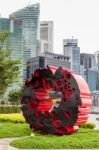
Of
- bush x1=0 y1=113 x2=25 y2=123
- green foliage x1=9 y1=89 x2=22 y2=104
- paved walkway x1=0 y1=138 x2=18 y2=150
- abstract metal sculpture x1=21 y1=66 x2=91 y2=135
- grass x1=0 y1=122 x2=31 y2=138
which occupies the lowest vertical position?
green foliage x1=9 y1=89 x2=22 y2=104

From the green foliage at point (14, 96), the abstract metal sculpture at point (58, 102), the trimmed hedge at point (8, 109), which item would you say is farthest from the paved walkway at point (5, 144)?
the green foliage at point (14, 96)

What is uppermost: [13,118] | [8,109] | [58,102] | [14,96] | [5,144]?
[58,102]

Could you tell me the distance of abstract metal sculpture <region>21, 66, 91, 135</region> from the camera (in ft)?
68.2

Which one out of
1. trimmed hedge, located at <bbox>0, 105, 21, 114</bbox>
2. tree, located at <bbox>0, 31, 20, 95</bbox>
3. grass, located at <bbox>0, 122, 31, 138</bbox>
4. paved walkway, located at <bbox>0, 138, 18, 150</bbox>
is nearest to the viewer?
paved walkway, located at <bbox>0, 138, 18, 150</bbox>

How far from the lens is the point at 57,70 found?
21.7 metres

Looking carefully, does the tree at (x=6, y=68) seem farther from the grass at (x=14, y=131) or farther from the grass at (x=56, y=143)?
the grass at (x=56, y=143)

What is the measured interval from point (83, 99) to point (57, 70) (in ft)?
6.04

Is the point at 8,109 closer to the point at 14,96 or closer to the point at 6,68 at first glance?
the point at 6,68

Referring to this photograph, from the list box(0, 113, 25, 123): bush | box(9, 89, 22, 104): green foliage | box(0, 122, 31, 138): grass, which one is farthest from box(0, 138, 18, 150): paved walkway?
box(9, 89, 22, 104): green foliage

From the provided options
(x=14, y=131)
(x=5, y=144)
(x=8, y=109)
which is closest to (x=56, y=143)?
(x=5, y=144)

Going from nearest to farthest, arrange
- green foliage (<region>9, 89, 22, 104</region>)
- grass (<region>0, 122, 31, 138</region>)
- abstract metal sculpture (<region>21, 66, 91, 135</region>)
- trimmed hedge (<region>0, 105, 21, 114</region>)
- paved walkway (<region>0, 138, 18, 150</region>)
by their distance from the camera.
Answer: paved walkway (<region>0, 138, 18, 150</region>), abstract metal sculpture (<region>21, 66, 91, 135</region>), grass (<region>0, 122, 31, 138</region>), trimmed hedge (<region>0, 105, 21, 114</region>), green foliage (<region>9, 89, 22, 104</region>)

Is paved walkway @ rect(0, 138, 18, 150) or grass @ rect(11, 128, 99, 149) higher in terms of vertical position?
grass @ rect(11, 128, 99, 149)

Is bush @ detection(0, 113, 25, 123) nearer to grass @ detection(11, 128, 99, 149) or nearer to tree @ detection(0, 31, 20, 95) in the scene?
tree @ detection(0, 31, 20, 95)

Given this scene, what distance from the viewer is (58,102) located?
21.8m
